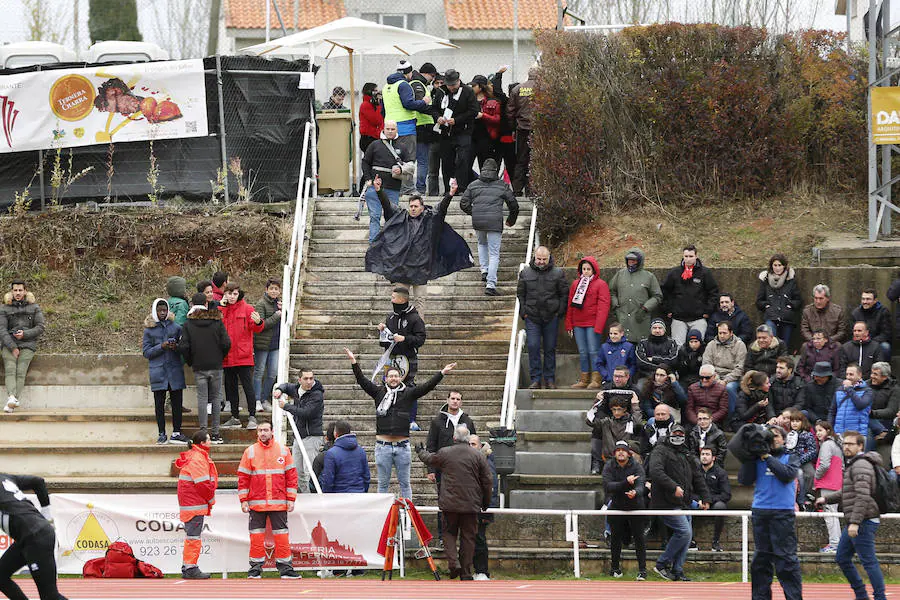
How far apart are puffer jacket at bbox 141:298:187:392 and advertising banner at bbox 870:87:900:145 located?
9.75m

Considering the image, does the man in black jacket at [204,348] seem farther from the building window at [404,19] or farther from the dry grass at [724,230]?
A: the building window at [404,19]

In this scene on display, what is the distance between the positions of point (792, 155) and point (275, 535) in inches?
435

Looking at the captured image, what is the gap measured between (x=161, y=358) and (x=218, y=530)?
120 inches

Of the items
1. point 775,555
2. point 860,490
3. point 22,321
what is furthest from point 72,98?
point 860,490

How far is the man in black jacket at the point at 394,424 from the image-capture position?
14.8 m

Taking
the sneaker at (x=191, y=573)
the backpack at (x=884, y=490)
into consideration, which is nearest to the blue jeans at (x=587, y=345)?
the sneaker at (x=191, y=573)

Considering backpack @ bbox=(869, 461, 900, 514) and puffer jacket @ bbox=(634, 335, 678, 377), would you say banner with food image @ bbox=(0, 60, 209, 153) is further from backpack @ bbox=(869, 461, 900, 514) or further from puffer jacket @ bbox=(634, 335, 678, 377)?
backpack @ bbox=(869, 461, 900, 514)

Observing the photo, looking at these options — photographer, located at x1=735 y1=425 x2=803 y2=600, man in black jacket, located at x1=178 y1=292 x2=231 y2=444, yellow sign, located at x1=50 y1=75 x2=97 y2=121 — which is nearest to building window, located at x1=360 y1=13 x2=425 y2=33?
yellow sign, located at x1=50 y1=75 x2=97 y2=121

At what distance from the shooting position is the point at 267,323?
17328 millimetres

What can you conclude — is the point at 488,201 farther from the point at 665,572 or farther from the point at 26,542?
the point at 26,542

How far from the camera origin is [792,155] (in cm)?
2106

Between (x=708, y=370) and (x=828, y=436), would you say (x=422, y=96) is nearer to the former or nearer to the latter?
(x=708, y=370)

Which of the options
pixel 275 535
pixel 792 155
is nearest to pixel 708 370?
pixel 275 535

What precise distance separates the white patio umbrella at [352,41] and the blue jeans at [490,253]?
4106mm
